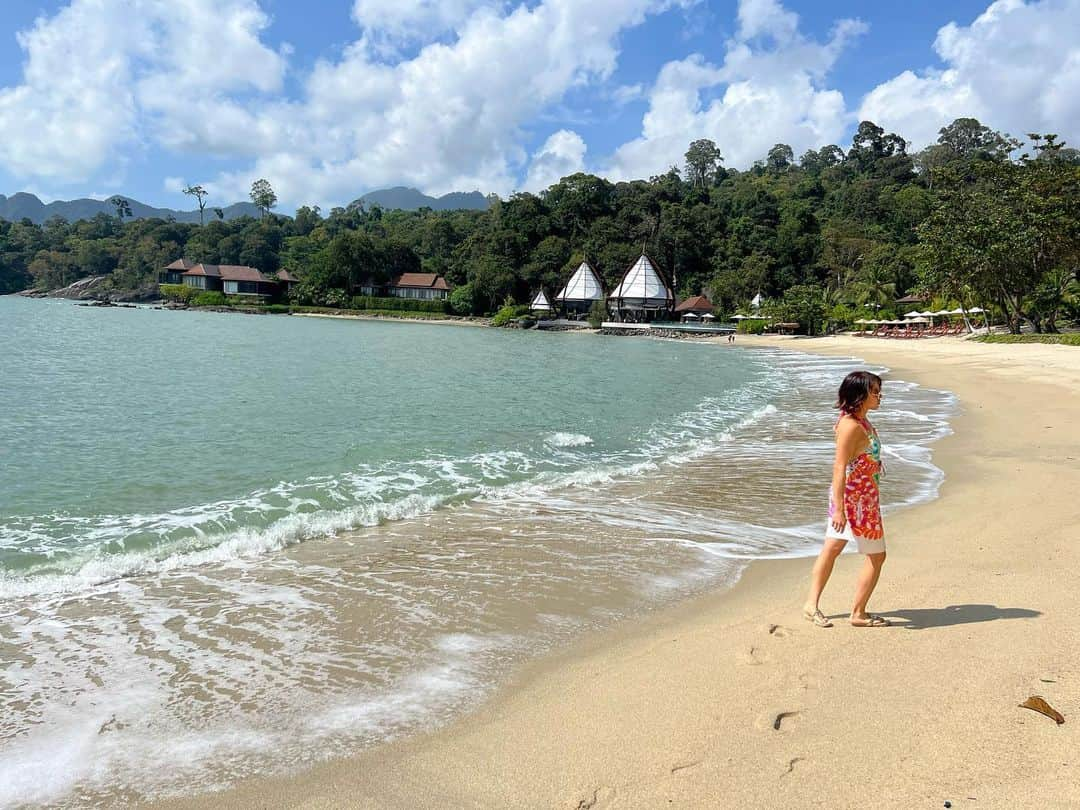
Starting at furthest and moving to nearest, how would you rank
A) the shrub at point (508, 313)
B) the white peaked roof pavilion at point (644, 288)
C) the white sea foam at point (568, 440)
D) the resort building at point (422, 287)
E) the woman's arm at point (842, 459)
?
the resort building at point (422, 287), the shrub at point (508, 313), the white peaked roof pavilion at point (644, 288), the white sea foam at point (568, 440), the woman's arm at point (842, 459)

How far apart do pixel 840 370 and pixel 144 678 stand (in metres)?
31.9

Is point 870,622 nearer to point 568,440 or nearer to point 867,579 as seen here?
point 867,579

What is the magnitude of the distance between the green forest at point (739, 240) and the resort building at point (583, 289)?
3.70 meters

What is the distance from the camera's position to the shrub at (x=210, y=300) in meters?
107

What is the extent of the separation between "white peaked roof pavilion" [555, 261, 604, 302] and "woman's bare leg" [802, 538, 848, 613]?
288 ft

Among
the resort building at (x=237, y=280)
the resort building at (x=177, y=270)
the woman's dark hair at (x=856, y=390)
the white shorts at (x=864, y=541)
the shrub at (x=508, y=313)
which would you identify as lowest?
the white shorts at (x=864, y=541)

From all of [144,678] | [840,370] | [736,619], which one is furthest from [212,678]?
[840,370]

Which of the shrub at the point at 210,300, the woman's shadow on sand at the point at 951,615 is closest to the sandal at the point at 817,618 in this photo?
the woman's shadow on sand at the point at 951,615

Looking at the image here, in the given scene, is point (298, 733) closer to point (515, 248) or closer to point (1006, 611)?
point (1006, 611)

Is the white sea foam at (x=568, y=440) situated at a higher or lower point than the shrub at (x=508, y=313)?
lower

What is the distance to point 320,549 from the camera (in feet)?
22.2

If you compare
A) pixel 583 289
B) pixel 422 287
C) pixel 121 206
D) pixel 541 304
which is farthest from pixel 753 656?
pixel 121 206

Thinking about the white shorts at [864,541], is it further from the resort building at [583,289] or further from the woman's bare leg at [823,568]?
the resort building at [583,289]

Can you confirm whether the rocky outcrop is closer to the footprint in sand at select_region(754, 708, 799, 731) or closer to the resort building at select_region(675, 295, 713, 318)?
the resort building at select_region(675, 295, 713, 318)
